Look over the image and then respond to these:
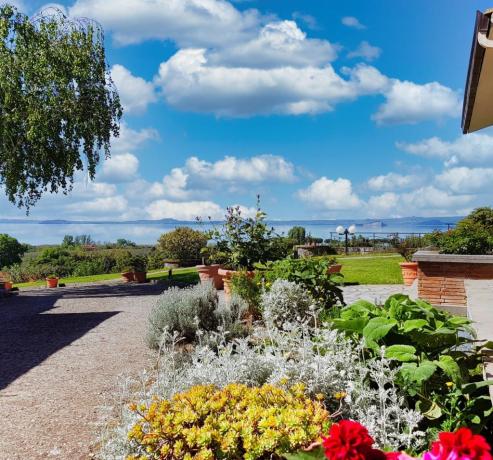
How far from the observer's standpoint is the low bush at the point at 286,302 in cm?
660

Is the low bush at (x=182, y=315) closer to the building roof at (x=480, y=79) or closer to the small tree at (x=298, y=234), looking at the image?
the building roof at (x=480, y=79)

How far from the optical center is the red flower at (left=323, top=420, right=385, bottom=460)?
1.56m

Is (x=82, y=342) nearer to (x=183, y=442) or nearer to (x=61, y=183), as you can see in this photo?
(x=183, y=442)

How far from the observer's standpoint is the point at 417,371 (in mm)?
3135

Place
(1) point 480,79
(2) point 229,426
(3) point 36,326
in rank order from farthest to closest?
(3) point 36,326 < (1) point 480,79 < (2) point 229,426

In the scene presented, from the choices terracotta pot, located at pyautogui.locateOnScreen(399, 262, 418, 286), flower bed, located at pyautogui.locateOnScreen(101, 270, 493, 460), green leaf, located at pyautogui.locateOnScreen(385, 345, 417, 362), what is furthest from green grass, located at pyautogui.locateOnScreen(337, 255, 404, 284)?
green leaf, located at pyautogui.locateOnScreen(385, 345, 417, 362)

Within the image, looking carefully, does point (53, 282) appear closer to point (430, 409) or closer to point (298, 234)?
point (298, 234)

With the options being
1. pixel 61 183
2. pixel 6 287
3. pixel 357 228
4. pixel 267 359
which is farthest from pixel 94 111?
pixel 357 228

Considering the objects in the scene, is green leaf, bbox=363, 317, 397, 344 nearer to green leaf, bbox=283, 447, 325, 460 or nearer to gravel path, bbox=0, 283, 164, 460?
green leaf, bbox=283, 447, 325, 460

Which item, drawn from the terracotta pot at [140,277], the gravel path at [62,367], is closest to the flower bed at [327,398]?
the gravel path at [62,367]

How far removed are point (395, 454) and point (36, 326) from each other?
9181 millimetres

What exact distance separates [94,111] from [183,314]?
1094 cm

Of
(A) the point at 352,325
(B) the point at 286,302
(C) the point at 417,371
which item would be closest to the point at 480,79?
(B) the point at 286,302

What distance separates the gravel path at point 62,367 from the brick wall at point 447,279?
16.2ft
